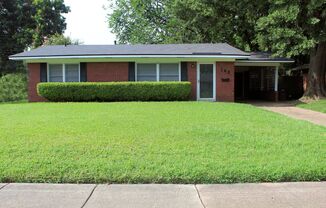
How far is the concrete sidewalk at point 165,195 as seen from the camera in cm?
542

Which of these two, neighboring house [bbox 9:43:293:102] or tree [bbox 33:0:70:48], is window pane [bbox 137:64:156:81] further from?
tree [bbox 33:0:70:48]

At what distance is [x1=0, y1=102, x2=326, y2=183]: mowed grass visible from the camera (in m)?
6.57

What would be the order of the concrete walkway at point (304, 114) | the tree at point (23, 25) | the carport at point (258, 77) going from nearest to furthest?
the concrete walkway at point (304, 114) → the carport at point (258, 77) → the tree at point (23, 25)

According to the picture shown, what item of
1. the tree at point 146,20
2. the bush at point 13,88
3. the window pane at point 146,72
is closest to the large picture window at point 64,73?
the window pane at point 146,72

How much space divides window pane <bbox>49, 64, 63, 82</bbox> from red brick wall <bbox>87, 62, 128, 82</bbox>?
1.55 m

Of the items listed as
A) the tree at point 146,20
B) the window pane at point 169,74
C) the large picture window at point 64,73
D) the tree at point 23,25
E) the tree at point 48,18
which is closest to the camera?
the window pane at point 169,74

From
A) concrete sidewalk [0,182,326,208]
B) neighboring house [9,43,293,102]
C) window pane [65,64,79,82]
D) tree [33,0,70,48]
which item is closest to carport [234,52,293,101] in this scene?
neighboring house [9,43,293,102]

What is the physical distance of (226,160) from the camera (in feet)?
24.0

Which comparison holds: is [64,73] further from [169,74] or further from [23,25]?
[23,25]

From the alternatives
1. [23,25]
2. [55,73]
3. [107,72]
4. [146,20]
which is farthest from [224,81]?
[23,25]

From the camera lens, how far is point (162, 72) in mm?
21875

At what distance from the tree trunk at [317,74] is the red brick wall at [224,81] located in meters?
5.23

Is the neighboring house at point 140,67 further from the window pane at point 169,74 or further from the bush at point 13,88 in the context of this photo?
the bush at point 13,88

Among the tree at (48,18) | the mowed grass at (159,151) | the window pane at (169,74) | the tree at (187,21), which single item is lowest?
the mowed grass at (159,151)
